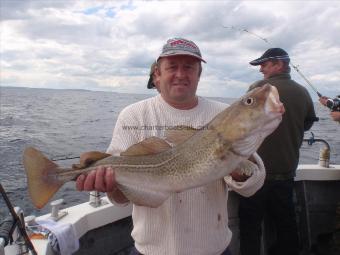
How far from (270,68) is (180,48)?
3113 millimetres

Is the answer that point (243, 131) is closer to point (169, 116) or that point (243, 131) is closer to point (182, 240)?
point (169, 116)

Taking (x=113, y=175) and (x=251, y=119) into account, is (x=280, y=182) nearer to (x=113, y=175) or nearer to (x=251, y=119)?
(x=251, y=119)

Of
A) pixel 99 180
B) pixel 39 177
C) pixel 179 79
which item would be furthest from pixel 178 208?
pixel 39 177

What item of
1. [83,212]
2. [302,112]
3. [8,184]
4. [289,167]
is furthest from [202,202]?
[8,184]

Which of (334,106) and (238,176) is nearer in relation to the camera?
(238,176)

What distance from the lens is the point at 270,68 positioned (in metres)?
5.89

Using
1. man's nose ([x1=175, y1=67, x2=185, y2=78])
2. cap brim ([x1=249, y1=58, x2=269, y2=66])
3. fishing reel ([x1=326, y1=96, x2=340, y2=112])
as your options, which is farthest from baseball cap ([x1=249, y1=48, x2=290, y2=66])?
man's nose ([x1=175, y1=67, x2=185, y2=78])

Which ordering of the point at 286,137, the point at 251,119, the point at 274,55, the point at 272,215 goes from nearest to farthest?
the point at 251,119 < the point at 286,137 < the point at 272,215 < the point at 274,55

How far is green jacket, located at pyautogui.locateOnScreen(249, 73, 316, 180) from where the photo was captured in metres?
5.43

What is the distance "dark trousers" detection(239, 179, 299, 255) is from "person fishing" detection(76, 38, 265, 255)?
2.29 metres

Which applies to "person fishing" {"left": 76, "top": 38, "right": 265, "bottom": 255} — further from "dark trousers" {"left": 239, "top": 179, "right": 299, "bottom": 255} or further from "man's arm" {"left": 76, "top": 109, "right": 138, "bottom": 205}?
"dark trousers" {"left": 239, "top": 179, "right": 299, "bottom": 255}

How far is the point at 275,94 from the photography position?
2633 millimetres

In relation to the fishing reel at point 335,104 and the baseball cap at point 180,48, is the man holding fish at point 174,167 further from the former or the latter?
the fishing reel at point 335,104

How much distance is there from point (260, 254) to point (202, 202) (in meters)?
3.39
